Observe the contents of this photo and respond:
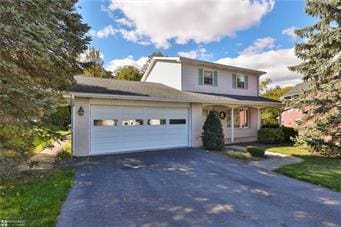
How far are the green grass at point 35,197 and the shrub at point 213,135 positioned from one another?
7.36 m

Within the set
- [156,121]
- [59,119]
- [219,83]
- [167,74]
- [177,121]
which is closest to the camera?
[59,119]

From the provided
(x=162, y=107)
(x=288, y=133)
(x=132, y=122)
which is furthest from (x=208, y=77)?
(x=288, y=133)

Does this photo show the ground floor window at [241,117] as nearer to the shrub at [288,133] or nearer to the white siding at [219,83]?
the white siding at [219,83]

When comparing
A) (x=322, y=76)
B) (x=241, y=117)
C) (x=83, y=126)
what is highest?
(x=322, y=76)

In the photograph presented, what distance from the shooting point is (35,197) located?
5.38 m

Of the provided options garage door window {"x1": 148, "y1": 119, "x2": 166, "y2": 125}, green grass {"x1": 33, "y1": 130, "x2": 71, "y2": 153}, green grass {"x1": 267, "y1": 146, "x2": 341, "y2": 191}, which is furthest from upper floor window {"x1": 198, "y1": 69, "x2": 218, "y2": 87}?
green grass {"x1": 33, "y1": 130, "x2": 71, "y2": 153}

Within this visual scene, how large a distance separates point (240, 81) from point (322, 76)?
6885 mm

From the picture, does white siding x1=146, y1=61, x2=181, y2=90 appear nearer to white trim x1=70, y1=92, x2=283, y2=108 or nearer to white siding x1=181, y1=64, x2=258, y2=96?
white siding x1=181, y1=64, x2=258, y2=96

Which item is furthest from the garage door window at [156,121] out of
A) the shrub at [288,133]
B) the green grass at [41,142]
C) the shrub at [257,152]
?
the shrub at [288,133]

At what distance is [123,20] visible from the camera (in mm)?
17688

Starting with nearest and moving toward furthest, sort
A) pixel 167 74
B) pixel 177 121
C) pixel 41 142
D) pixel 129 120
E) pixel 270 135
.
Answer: pixel 129 120 < pixel 177 121 < pixel 41 142 < pixel 270 135 < pixel 167 74

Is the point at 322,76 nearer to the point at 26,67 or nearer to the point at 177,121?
the point at 177,121

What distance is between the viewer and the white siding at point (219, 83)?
15508mm

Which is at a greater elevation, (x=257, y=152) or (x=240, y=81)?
(x=240, y=81)
